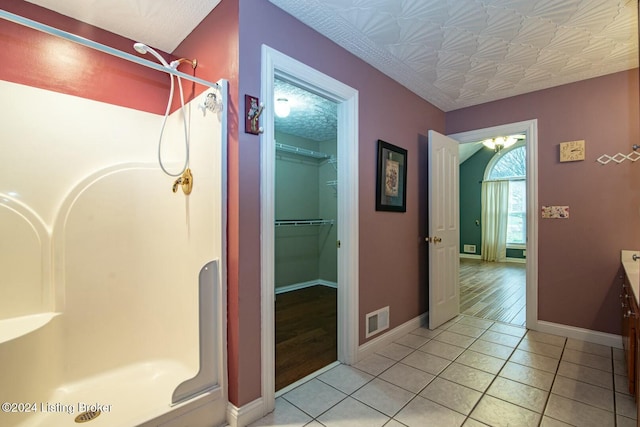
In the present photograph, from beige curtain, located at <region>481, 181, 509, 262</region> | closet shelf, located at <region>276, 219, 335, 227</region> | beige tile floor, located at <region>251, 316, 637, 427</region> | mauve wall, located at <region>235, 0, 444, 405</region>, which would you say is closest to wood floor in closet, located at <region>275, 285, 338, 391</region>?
beige tile floor, located at <region>251, 316, 637, 427</region>

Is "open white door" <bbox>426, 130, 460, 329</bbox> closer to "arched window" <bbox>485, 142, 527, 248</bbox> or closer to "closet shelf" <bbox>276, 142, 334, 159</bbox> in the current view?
"closet shelf" <bbox>276, 142, 334, 159</bbox>

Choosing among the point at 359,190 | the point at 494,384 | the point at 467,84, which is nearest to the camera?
the point at 494,384

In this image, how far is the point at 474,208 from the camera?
7.72m

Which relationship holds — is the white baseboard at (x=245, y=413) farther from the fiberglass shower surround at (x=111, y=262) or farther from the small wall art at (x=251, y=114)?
the small wall art at (x=251, y=114)

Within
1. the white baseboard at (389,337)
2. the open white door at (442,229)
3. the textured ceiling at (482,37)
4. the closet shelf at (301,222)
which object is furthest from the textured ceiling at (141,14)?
the white baseboard at (389,337)

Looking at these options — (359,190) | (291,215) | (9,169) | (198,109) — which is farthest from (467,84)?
(9,169)

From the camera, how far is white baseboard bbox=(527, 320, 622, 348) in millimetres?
2531

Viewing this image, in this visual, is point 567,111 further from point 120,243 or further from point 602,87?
point 120,243

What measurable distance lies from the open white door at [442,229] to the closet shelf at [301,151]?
77.2 inches

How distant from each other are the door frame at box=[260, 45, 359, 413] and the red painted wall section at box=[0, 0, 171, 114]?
3.25 ft

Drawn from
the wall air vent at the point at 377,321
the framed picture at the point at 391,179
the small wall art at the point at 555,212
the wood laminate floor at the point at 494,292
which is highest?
the framed picture at the point at 391,179

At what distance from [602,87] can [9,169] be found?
4.52 m

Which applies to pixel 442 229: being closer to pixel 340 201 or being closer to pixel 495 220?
pixel 340 201

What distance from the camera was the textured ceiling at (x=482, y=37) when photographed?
1.77 meters
